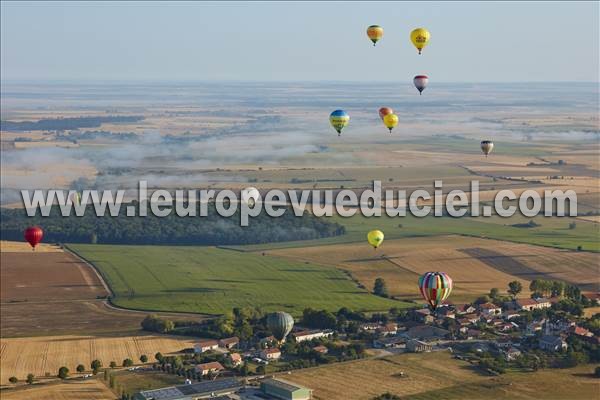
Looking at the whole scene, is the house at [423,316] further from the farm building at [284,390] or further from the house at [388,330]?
the farm building at [284,390]

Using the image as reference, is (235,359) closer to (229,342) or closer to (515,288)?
(229,342)

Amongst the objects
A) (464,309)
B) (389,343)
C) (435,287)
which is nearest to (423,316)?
(464,309)

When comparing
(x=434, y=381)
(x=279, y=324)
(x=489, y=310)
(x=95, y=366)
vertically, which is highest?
(x=279, y=324)

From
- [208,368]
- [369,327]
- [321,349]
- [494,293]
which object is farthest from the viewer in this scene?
[494,293]

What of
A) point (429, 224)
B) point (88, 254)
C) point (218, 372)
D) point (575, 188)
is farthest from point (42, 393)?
point (575, 188)

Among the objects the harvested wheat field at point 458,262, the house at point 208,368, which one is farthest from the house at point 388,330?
the house at point 208,368

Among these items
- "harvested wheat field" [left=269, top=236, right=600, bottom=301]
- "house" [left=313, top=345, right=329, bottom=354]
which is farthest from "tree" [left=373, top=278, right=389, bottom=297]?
"house" [left=313, top=345, right=329, bottom=354]

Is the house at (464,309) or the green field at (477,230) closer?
the house at (464,309)
